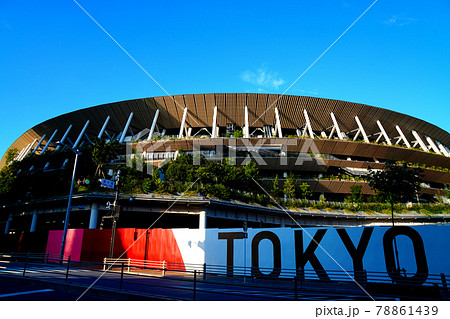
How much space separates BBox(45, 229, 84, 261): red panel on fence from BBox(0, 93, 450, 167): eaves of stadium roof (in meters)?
31.4

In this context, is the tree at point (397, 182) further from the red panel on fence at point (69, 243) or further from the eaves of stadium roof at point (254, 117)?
the eaves of stadium roof at point (254, 117)

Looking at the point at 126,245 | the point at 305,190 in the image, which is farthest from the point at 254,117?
the point at 126,245

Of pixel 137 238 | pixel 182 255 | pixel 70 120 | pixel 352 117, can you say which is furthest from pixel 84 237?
pixel 352 117

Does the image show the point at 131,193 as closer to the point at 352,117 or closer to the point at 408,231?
the point at 408,231

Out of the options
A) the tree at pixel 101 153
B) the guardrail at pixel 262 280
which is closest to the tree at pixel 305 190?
the tree at pixel 101 153

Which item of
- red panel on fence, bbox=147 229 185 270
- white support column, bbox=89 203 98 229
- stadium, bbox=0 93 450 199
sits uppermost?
stadium, bbox=0 93 450 199

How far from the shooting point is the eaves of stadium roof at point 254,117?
5103cm

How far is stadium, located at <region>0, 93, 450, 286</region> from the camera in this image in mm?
20891

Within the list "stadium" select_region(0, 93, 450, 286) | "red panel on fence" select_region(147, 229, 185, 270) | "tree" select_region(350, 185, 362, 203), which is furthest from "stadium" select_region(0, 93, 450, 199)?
"red panel on fence" select_region(147, 229, 185, 270)

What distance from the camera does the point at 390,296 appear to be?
780cm

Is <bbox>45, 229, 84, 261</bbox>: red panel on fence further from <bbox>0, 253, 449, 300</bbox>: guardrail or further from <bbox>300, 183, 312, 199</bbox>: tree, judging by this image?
<bbox>300, 183, 312, 199</bbox>: tree

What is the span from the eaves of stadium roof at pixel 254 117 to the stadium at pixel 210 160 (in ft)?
0.68

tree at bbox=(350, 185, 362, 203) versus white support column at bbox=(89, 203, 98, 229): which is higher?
tree at bbox=(350, 185, 362, 203)

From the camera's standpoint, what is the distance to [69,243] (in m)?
21.6
